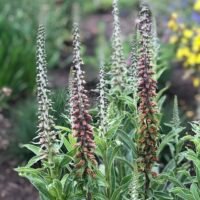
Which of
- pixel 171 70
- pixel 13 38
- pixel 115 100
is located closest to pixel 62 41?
pixel 13 38

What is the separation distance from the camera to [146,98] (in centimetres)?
304

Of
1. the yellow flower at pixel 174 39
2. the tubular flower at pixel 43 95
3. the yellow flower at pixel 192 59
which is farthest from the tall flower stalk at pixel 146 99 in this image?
the yellow flower at pixel 174 39

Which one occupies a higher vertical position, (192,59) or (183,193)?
(192,59)

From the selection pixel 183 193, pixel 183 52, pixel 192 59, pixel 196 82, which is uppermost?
pixel 183 52

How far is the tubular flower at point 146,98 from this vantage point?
2.93 metres

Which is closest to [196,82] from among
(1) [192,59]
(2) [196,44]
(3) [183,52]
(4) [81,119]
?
(1) [192,59]

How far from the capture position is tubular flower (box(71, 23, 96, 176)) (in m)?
2.74

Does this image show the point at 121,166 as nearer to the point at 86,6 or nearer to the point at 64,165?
the point at 64,165

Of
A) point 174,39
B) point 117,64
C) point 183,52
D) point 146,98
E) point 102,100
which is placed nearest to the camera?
point 102,100

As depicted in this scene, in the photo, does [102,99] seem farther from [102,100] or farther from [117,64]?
[117,64]

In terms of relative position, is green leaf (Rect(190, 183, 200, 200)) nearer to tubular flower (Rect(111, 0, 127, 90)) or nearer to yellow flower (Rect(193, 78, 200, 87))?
tubular flower (Rect(111, 0, 127, 90))

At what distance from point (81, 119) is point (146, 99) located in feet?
1.25

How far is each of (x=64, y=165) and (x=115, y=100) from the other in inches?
30.0

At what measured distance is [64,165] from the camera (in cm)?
301
